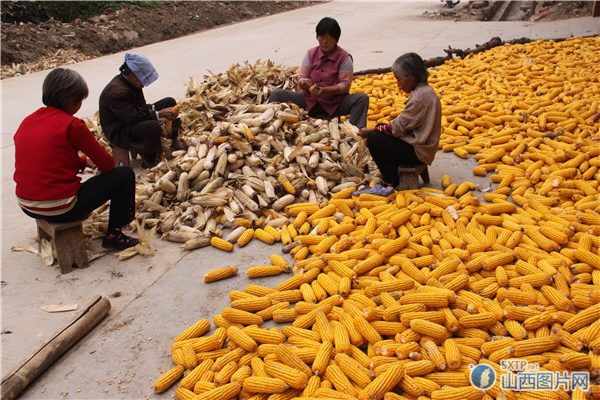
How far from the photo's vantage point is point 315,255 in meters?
3.39

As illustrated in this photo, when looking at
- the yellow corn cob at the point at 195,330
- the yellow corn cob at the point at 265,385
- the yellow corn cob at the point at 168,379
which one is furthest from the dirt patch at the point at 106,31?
the yellow corn cob at the point at 265,385

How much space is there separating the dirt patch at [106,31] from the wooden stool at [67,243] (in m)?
9.47

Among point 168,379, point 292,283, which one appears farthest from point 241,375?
point 292,283

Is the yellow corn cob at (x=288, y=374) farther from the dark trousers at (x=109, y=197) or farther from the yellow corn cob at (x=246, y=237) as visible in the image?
the dark trousers at (x=109, y=197)

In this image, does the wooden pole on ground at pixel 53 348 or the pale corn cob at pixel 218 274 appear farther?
the pale corn cob at pixel 218 274

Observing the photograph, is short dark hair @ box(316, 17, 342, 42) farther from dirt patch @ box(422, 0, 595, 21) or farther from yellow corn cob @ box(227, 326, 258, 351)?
dirt patch @ box(422, 0, 595, 21)

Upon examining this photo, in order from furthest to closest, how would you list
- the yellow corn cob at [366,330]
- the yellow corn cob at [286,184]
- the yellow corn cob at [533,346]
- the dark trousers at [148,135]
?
the dark trousers at [148,135] < the yellow corn cob at [286,184] < the yellow corn cob at [366,330] < the yellow corn cob at [533,346]

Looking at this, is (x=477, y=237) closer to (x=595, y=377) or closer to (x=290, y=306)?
(x=595, y=377)

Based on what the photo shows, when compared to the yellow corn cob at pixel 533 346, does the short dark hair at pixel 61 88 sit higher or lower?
higher

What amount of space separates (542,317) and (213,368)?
1947 mm

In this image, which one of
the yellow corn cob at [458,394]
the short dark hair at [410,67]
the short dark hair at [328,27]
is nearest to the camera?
the yellow corn cob at [458,394]

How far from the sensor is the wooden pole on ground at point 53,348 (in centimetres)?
228

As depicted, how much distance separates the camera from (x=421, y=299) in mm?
2559

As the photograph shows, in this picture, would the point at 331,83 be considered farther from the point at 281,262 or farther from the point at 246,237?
the point at 281,262
